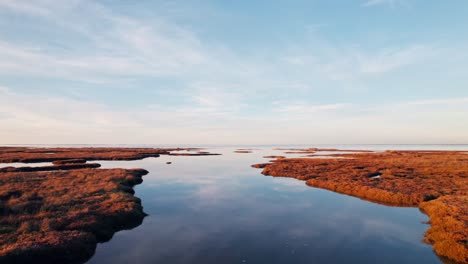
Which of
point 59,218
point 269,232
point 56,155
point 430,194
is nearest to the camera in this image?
point 59,218

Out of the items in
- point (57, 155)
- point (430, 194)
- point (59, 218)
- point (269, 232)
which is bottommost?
point (269, 232)

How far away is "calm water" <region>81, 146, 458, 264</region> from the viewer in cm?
1850

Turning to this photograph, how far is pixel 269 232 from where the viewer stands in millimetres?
23109

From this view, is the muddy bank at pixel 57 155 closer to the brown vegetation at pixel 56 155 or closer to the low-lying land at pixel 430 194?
the brown vegetation at pixel 56 155

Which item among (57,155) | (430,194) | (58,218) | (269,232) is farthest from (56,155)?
(430,194)

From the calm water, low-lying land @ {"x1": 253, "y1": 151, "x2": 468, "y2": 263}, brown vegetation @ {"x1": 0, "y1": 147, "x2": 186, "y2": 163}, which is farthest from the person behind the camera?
brown vegetation @ {"x1": 0, "y1": 147, "x2": 186, "y2": 163}

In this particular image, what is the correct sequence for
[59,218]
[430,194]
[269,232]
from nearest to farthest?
[59,218] → [269,232] → [430,194]

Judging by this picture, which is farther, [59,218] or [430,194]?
[430,194]

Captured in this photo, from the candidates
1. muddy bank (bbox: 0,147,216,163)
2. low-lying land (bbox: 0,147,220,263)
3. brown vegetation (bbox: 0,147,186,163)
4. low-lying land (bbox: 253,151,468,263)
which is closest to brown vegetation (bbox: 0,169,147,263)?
low-lying land (bbox: 0,147,220,263)

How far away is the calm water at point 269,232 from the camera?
60.7ft

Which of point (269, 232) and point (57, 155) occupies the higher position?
point (57, 155)

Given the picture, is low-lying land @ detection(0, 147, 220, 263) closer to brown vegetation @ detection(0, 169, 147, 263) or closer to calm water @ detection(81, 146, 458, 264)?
brown vegetation @ detection(0, 169, 147, 263)

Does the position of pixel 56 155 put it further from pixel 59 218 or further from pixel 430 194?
pixel 430 194

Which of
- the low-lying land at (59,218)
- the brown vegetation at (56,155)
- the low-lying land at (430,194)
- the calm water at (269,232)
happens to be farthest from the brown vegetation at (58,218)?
the brown vegetation at (56,155)
